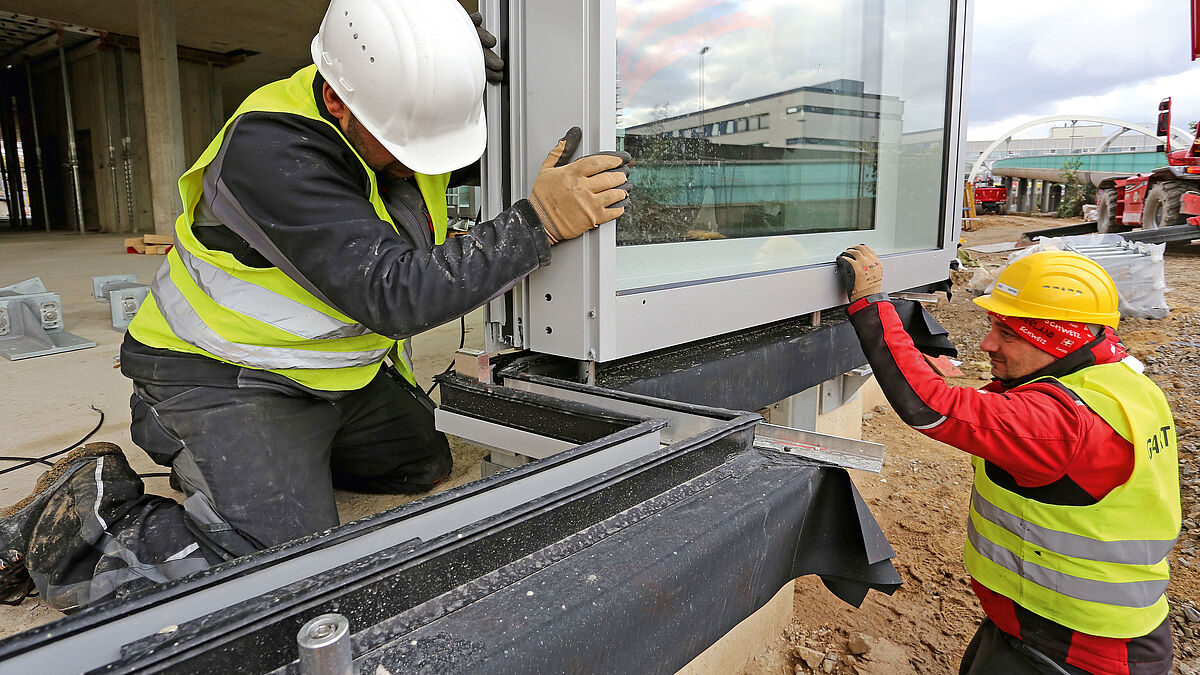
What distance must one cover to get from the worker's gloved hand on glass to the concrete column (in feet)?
37.3

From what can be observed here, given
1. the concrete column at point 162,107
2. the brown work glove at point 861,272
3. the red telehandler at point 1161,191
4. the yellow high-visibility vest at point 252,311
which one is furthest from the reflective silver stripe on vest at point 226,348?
the red telehandler at point 1161,191

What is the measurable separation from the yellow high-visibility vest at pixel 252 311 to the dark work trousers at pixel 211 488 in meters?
0.09

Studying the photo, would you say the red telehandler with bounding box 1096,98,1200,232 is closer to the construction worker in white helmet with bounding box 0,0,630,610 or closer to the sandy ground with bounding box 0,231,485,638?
the sandy ground with bounding box 0,231,485,638

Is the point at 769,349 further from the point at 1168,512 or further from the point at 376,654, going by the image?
the point at 376,654

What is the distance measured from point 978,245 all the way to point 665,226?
14.0 meters

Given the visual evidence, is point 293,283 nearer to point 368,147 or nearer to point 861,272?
point 368,147

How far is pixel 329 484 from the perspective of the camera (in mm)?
1801

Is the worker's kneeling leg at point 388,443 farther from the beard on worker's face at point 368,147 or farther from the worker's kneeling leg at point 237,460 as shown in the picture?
the beard on worker's face at point 368,147

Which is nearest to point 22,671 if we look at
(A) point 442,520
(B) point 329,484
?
(A) point 442,520

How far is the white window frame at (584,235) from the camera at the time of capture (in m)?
1.59

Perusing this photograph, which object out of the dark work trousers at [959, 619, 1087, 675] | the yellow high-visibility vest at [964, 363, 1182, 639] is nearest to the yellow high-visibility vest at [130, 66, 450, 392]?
the yellow high-visibility vest at [964, 363, 1182, 639]

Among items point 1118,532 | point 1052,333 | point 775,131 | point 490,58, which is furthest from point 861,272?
point 490,58

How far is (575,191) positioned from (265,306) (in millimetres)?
746

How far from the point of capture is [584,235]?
165cm
